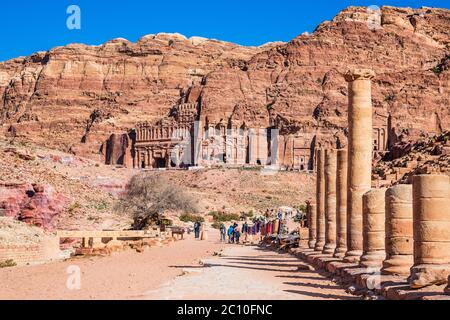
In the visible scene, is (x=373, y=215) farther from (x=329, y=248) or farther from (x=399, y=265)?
(x=329, y=248)

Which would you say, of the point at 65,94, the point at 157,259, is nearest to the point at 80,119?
the point at 65,94

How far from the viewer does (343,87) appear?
119938 millimetres

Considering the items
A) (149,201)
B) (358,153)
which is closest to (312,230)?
(358,153)

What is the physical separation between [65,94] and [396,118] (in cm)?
7489

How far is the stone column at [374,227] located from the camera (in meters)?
17.1

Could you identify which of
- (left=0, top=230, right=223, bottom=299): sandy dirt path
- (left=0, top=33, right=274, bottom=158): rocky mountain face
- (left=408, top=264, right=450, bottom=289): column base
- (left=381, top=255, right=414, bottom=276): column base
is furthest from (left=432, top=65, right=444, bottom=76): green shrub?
(left=408, top=264, right=450, bottom=289): column base

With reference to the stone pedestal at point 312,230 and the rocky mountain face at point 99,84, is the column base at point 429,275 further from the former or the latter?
the rocky mountain face at point 99,84

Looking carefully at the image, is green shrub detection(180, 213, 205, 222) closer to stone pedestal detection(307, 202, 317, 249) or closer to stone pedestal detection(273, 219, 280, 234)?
stone pedestal detection(273, 219, 280, 234)

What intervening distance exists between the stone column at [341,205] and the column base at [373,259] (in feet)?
12.2

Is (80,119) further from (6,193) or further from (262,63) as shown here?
(6,193)

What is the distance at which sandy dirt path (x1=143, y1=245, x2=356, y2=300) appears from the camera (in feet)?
43.3

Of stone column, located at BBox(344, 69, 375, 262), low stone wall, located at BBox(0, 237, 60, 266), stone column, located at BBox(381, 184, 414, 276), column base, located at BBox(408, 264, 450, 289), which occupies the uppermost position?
stone column, located at BBox(344, 69, 375, 262)

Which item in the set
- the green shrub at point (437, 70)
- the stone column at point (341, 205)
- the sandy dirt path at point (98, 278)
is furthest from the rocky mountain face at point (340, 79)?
the sandy dirt path at point (98, 278)

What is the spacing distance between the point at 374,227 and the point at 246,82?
368 feet
